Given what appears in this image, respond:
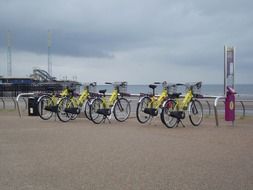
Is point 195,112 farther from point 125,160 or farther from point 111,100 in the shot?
point 125,160

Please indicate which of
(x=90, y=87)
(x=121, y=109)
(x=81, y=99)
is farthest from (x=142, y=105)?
(x=90, y=87)

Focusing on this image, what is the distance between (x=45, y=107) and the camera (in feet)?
42.7

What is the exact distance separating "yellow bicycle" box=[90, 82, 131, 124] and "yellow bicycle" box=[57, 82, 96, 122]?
0.26 m

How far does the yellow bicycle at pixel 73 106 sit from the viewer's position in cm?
1280

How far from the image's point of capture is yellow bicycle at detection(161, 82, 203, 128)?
37.2ft

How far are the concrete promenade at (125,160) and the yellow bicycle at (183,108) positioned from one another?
3.58ft

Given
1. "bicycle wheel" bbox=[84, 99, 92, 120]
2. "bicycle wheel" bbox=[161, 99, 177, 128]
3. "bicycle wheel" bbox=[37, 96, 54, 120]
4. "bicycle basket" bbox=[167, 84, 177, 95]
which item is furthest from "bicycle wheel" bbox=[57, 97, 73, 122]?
"bicycle wheel" bbox=[161, 99, 177, 128]

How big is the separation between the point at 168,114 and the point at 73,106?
312cm

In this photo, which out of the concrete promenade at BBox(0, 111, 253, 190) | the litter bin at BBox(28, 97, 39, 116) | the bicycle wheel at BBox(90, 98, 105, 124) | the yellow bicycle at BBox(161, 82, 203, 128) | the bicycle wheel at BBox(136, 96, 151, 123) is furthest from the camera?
the litter bin at BBox(28, 97, 39, 116)

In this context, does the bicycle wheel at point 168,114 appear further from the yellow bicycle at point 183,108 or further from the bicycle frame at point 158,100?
the bicycle frame at point 158,100

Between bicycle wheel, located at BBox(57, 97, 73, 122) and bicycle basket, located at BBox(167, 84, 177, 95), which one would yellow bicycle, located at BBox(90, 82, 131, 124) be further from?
bicycle basket, located at BBox(167, 84, 177, 95)

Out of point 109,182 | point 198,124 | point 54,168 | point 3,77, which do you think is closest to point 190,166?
point 109,182

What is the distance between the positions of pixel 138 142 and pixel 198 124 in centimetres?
413

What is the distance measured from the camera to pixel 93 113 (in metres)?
12.6
